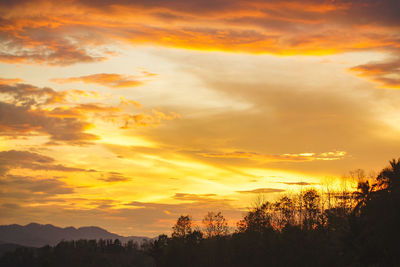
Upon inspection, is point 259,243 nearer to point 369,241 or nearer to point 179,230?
point 369,241

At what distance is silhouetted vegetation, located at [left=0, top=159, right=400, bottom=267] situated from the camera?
5645 centimetres

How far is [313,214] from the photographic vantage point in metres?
→ 91.8

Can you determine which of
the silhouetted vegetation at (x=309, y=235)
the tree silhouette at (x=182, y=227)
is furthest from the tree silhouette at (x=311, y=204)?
the tree silhouette at (x=182, y=227)

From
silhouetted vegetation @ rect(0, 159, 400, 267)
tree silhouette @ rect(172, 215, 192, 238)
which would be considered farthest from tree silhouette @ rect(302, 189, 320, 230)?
tree silhouette @ rect(172, 215, 192, 238)

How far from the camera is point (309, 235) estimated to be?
73500 millimetres

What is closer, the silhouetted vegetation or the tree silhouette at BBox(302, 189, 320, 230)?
the silhouetted vegetation

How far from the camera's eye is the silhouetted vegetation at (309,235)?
56.5 meters

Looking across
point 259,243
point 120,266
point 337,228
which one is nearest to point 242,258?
point 259,243

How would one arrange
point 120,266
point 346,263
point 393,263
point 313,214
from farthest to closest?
point 120,266
point 313,214
point 346,263
point 393,263

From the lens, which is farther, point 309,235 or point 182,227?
point 182,227

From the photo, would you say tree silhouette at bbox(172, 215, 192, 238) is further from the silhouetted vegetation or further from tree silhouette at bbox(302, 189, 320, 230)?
tree silhouette at bbox(302, 189, 320, 230)

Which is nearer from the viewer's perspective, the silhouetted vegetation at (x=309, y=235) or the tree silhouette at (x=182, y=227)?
the silhouetted vegetation at (x=309, y=235)

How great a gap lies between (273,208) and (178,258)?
25.5 metres

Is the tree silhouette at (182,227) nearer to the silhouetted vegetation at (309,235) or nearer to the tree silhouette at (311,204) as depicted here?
the silhouetted vegetation at (309,235)
